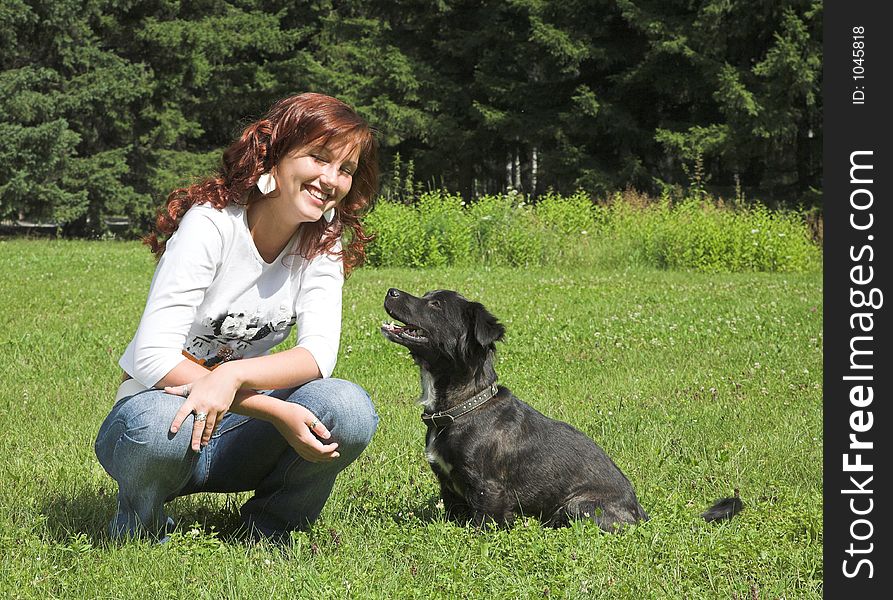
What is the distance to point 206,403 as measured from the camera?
3191 millimetres

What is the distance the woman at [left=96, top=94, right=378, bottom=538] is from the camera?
10.8 ft

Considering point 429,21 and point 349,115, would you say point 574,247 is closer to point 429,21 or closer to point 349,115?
point 349,115

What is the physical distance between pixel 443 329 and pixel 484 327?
20 centimetres

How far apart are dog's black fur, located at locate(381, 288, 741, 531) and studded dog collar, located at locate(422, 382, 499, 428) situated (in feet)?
0.06

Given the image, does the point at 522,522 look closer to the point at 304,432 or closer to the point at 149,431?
the point at 304,432

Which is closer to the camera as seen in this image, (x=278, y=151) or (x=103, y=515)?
(x=278, y=151)

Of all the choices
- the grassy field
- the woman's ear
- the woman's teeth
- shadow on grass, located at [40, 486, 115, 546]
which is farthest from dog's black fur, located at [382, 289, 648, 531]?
shadow on grass, located at [40, 486, 115, 546]

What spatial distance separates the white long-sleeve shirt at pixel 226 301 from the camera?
131 inches

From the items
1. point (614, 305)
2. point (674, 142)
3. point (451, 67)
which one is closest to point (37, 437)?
point (614, 305)

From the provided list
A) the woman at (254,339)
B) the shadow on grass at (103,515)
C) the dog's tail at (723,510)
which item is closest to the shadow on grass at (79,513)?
the shadow on grass at (103,515)

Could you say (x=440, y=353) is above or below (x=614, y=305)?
above

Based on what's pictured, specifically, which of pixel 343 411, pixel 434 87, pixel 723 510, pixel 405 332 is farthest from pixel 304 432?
pixel 434 87

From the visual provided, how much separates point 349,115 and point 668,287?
9.65 m

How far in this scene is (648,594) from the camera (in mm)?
3203
